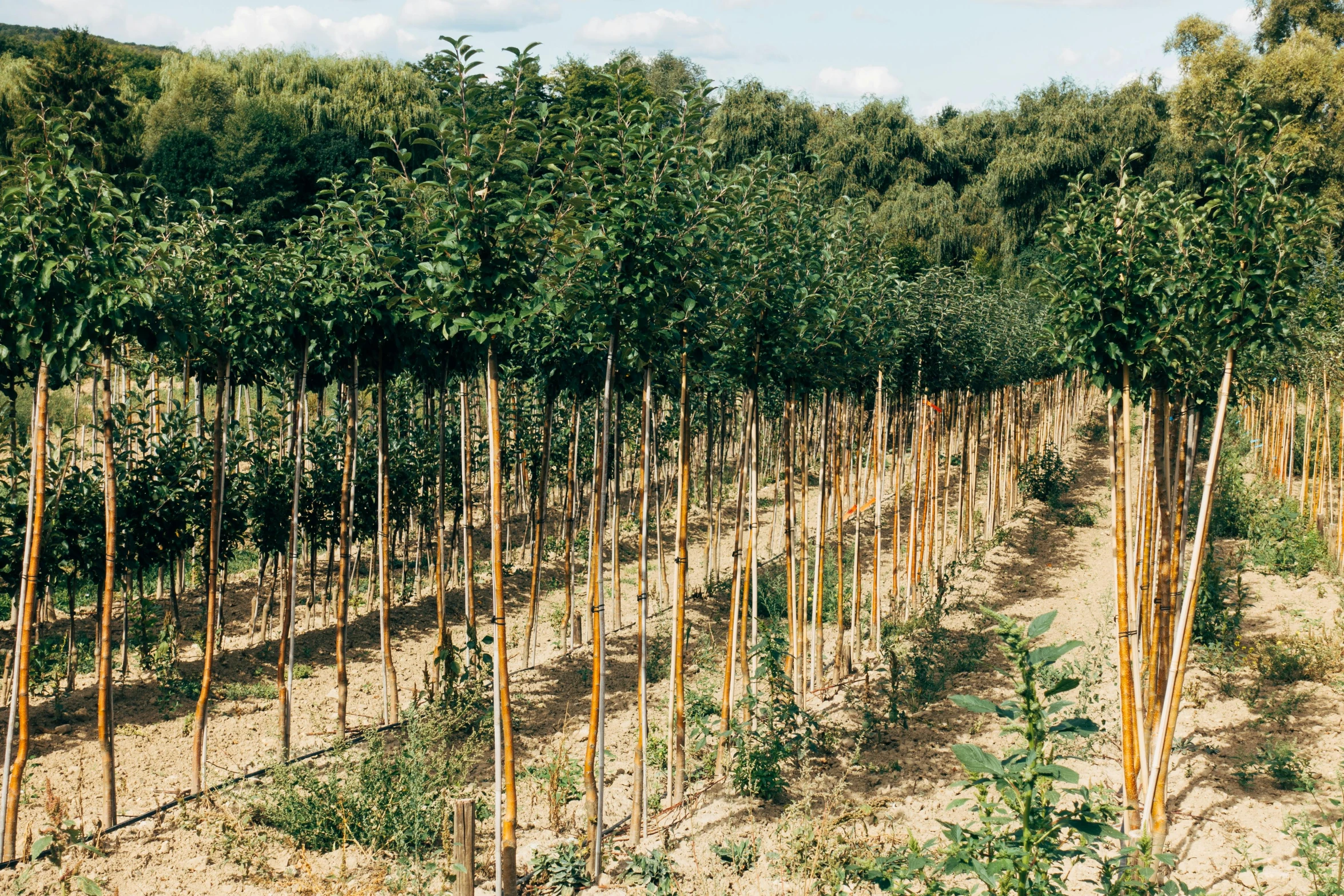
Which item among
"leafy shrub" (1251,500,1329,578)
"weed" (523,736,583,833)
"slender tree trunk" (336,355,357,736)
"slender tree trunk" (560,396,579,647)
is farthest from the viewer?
"leafy shrub" (1251,500,1329,578)

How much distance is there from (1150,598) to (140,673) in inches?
390

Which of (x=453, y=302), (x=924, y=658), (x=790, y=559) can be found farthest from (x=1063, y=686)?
(x=924, y=658)

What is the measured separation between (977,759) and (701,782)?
15.1 feet

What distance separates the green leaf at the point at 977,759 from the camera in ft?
11.6

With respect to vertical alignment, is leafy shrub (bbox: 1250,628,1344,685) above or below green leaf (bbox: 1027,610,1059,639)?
below

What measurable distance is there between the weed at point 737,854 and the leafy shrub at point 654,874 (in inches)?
14.5

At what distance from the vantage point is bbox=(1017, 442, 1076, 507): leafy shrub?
20.6 meters

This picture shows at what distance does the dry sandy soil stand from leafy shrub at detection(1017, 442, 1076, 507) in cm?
782

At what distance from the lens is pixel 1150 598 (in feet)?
24.1

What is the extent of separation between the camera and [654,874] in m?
6.10

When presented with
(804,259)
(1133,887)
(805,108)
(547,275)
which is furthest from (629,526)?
(805,108)

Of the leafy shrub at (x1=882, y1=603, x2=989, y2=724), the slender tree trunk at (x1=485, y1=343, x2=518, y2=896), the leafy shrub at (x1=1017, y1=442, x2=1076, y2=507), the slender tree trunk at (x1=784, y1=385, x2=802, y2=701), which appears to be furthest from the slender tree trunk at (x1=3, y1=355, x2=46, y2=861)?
the leafy shrub at (x1=1017, y1=442, x2=1076, y2=507)

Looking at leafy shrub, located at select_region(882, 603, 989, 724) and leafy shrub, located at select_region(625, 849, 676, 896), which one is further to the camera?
leafy shrub, located at select_region(882, 603, 989, 724)

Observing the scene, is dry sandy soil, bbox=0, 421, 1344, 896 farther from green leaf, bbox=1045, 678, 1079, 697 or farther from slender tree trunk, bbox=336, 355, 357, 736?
green leaf, bbox=1045, 678, 1079, 697
